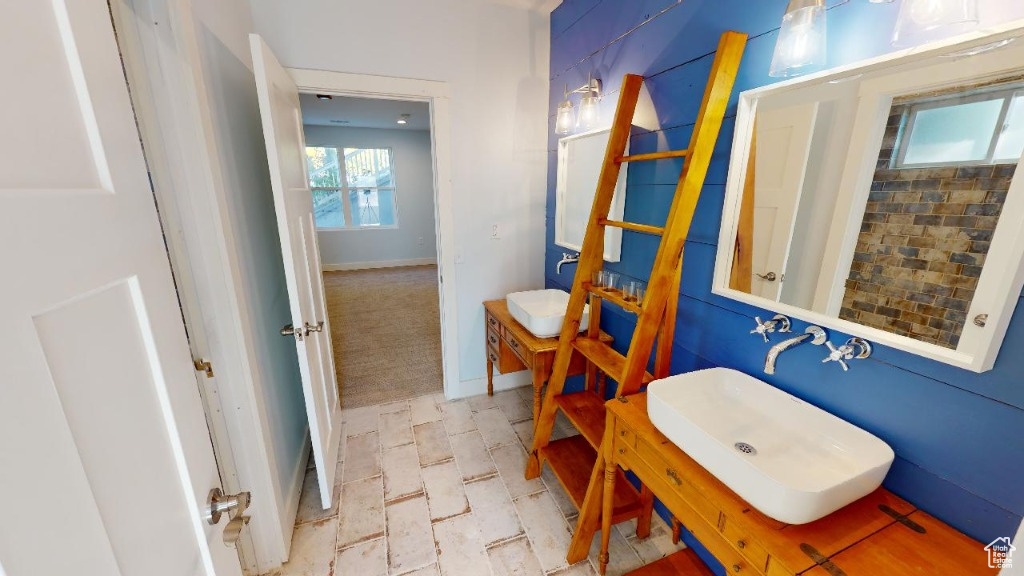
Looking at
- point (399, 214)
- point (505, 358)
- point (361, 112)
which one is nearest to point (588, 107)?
point (505, 358)

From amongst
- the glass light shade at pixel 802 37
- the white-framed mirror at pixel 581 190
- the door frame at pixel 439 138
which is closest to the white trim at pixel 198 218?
the door frame at pixel 439 138

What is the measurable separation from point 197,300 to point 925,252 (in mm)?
1984

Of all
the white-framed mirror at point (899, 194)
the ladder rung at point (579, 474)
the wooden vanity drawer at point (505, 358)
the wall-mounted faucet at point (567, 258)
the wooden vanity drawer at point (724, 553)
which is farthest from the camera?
the wooden vanity drawer at point (505, 358)

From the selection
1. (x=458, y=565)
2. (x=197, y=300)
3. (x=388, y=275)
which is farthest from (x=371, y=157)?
(x=458, y=565)

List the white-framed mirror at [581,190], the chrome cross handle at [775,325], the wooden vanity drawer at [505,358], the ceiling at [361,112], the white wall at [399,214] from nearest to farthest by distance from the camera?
the chrome cross handle at [775,325]
the white-framed mirror at [581,190]
the wooden vanity drawer at [505,358]
the ceiling at [361,112]
the white wall at [399,214]

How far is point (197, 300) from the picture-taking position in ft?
4.02

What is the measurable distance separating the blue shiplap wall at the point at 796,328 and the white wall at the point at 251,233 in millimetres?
1601

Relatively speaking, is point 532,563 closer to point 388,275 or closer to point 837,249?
point 837,249

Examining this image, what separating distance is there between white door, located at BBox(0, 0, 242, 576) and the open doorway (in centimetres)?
318

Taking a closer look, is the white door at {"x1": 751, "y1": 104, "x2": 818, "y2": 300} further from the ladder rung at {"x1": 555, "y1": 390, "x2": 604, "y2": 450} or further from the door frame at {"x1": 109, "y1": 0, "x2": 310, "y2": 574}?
the door frame at {"x1": 109, "y1": 0, "x2": 310, "y2": 574}

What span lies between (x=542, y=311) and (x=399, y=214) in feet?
18.2

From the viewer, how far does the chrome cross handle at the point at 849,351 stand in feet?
3.18

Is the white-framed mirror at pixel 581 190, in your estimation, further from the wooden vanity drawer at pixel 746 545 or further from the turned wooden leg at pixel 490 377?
the wooden vanity drawer at pixel 746 545
